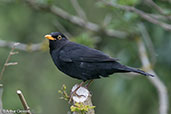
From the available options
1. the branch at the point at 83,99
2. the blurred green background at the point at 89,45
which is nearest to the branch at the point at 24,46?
the blurred green background at the point at 89,45

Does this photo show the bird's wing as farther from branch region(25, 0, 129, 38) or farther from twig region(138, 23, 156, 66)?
branch region(25, 0, 129, 38)

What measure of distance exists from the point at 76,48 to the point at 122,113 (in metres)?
4.02

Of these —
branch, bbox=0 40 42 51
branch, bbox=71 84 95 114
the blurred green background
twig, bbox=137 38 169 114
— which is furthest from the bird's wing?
branch, bbox=0 40 42 51

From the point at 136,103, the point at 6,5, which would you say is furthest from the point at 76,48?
the point at 6,5

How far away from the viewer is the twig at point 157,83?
608 centimetres

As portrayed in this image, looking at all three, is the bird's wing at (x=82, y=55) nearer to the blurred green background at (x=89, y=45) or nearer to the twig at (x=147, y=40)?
the blurred green background at (x=89, y=45)

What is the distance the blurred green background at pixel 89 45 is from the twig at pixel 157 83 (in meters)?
0.20

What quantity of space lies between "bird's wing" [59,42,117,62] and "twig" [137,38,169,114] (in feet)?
6.07

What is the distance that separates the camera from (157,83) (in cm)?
646

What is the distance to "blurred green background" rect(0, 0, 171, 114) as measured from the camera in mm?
7133

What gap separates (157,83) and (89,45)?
4.73ft

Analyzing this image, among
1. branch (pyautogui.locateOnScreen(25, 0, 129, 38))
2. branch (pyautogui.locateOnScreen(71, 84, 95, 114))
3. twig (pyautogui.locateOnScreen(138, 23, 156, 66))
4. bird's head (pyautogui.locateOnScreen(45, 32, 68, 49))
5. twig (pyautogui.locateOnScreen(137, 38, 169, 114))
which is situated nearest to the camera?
branch (pyautogui.locateOnScreen(71, 84, 95, 114))

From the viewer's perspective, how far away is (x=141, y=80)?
24.7 ft

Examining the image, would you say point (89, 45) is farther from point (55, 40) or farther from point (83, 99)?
point (83, 99)
